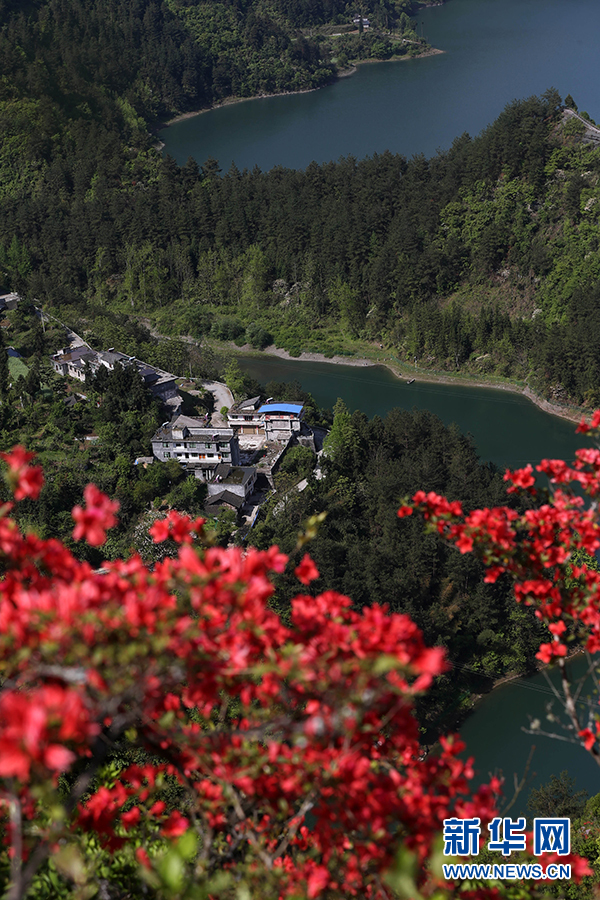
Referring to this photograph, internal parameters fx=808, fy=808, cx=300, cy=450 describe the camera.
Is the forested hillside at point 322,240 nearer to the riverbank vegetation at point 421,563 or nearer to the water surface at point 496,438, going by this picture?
the water surface at point 496,438

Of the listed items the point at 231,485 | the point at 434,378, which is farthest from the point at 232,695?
the point at 434,378

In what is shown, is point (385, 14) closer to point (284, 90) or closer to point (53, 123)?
point (284, 90)

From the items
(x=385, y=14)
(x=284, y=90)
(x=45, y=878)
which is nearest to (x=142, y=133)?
(x=284, y=90)

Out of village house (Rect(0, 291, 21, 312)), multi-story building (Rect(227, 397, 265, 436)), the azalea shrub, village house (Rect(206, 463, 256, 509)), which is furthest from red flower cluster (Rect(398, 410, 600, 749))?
village house (Rect(0, 291, 21, 312))

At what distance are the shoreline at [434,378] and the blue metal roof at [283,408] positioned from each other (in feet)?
27.7

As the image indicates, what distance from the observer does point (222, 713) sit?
3258 millimetres

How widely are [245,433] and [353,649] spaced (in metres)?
18.5

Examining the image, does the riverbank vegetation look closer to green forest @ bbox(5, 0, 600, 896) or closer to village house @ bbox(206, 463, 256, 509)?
green forest @ bbox(5, 0, 600, 896)

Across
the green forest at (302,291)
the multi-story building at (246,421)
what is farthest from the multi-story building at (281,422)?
the green forest at (302,291)

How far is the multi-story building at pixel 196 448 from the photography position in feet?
62.0

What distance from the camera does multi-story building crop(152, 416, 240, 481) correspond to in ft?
62.0

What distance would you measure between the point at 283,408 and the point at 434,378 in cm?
910

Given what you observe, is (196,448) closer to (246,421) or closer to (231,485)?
(231,485)

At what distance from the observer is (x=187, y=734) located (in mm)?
2920
